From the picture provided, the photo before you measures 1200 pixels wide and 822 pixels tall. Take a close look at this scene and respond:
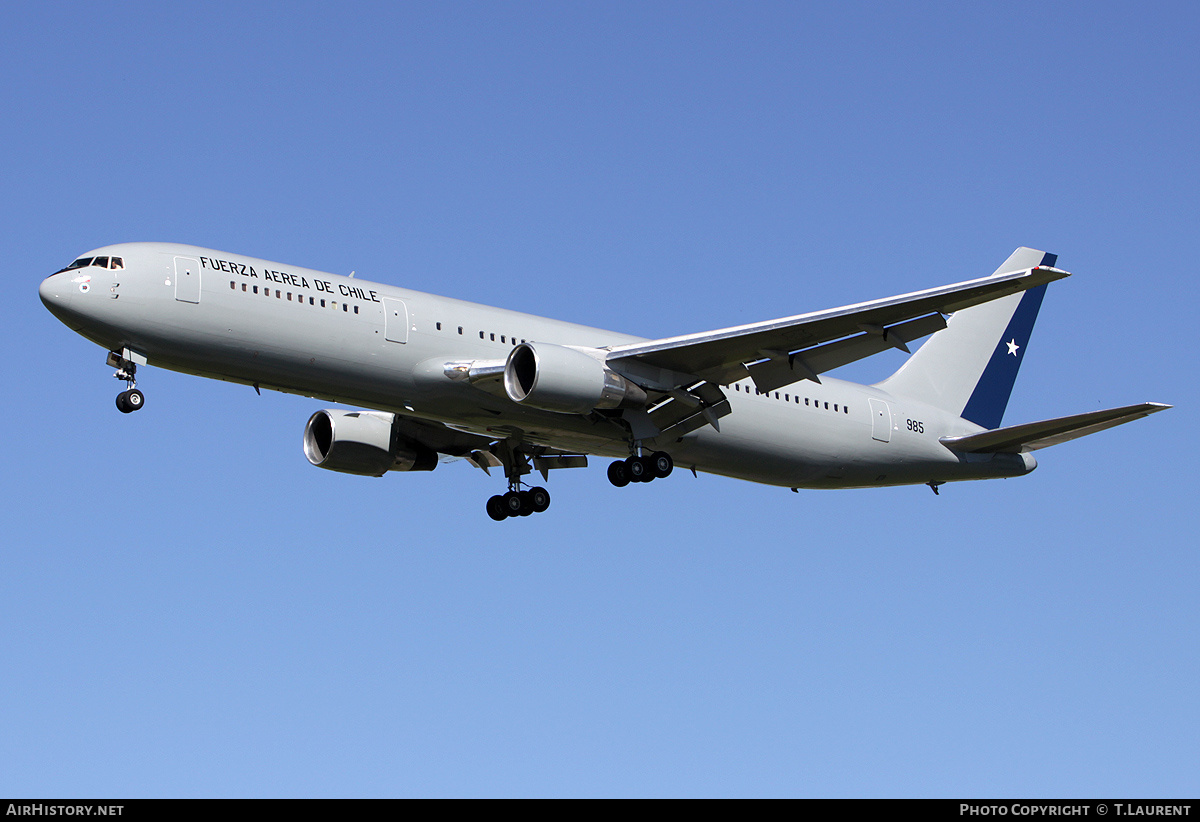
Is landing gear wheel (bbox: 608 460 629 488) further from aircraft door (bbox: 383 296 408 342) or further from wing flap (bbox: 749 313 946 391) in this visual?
aircraft door (bbox: 383 296 408 342)

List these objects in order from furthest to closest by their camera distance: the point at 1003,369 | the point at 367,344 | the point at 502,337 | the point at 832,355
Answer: the point at 1003,369 < the point at 502,337 < the point at 832,355 < the point at 367,344

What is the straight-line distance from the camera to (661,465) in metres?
31.6

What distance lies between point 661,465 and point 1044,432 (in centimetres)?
1044

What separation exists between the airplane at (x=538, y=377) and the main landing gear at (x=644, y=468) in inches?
1.9

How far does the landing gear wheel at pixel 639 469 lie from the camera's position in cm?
3152

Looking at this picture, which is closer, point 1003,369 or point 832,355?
point 832,355

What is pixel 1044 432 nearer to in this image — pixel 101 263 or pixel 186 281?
pixel 186 281

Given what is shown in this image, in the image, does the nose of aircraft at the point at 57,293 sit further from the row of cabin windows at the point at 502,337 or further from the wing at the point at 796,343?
the wing at the point at 796,343

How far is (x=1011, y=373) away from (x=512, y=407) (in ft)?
58.7

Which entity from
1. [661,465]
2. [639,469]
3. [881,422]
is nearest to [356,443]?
[639,469]

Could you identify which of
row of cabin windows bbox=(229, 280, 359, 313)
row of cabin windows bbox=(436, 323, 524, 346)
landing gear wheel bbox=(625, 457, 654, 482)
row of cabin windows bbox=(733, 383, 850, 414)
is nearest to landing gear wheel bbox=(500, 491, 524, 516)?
landing gear wheel bbox=(625, 457, 654, 482)
